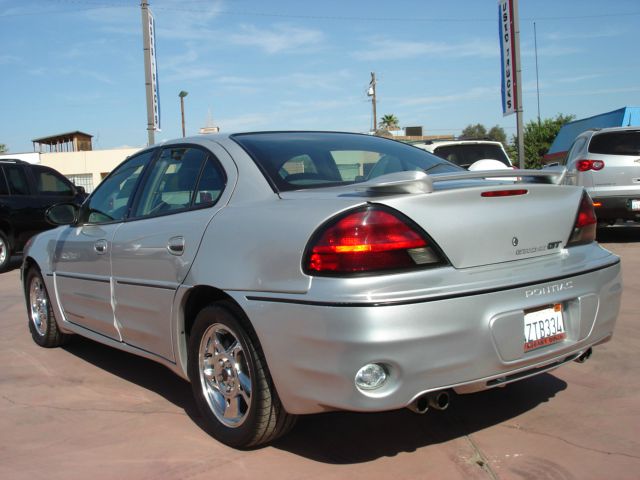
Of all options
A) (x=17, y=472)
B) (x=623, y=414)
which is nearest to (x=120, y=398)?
(x=17, y=472)

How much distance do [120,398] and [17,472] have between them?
1.05m

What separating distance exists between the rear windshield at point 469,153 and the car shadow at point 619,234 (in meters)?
2.23

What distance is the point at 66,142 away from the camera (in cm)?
5197

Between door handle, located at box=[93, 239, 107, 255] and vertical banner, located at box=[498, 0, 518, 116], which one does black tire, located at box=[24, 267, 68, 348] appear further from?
vertical banner, located at box=[498, 0, 518, 116]

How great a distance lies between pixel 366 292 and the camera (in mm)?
2609

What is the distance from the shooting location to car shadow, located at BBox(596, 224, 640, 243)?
11.0 m

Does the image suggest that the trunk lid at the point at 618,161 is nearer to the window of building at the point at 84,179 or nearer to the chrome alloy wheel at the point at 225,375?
the chrome alloy wheel at the point at 225,375

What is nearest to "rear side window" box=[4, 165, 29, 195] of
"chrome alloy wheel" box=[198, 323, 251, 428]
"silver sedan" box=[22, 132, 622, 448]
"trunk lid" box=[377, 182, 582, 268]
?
"silver sedan" box=[22, 132, 622, 448]

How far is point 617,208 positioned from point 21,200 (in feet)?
30.9

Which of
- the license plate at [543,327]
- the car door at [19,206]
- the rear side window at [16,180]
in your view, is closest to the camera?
the license plate at [543,327]

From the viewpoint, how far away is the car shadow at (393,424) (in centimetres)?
323

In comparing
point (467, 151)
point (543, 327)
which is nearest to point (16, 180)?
point (467, 151)

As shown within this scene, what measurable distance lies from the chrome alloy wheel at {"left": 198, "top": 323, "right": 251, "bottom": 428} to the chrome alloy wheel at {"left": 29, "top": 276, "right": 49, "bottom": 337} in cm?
244

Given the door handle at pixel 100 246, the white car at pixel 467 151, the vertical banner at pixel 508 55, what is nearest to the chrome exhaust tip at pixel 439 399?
the door handle at pixel 100 246
